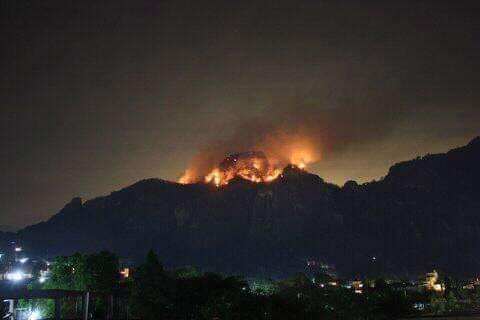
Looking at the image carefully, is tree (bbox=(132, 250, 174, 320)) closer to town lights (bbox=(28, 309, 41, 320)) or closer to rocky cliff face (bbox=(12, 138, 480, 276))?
town lights (bbox=(28, 309, 41, 320))

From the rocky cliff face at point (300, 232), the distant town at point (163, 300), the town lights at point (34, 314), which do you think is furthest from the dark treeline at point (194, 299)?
the rocky cliff face at point (300, 232)

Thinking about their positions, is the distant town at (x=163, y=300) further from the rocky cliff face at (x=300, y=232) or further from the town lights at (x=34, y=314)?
the rocky cliff face at (x=300, y=232)

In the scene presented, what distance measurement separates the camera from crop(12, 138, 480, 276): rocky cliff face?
520 ft

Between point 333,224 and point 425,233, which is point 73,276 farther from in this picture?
point 425,233

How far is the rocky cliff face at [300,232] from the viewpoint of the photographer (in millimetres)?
158500

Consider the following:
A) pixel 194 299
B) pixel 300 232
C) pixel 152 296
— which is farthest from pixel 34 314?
pixel 300 232

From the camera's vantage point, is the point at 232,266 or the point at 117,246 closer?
the point at 232,266

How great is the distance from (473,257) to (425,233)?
18188 mm

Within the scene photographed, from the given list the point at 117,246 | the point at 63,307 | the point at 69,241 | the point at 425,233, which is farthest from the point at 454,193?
the point at 63,307

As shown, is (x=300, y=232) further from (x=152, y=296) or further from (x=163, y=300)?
(x=152, y=296)

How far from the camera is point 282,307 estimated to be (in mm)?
34375

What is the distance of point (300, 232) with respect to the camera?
174m

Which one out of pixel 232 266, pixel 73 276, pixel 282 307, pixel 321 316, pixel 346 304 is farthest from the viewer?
pixel 232 266

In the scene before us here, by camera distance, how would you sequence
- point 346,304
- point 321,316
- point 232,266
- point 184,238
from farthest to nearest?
point 184,238 < point 232,266 < point 346,304 < point 321,316
